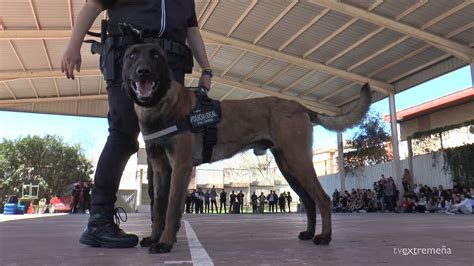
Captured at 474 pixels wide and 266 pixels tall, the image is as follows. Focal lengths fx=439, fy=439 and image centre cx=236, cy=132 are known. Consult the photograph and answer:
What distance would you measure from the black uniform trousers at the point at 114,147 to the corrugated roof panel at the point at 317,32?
49.5 feet

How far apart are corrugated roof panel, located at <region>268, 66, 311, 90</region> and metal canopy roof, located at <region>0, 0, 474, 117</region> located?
0.05 m

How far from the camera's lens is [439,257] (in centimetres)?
226

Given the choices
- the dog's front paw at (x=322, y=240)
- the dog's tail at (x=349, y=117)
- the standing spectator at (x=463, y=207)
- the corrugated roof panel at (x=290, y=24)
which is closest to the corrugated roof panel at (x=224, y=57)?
the corrugated roof panel at (x=290, y=24)

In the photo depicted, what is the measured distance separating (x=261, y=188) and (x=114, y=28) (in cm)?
3722

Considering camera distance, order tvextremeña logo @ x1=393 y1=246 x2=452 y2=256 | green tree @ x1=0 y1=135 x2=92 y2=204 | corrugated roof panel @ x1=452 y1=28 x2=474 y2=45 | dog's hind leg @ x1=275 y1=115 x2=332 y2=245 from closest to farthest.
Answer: tvextremeña logo @ x1=393 y1=246 x2=452 y2=256 → dog's hind leg @ x1=275 y1=115 x2=332 y2=245 → corrugated roof panel @ x1=452 y1=28 x2=474 y2=45 → green tree @ x1=0 y1=135 x2=92 y2=204

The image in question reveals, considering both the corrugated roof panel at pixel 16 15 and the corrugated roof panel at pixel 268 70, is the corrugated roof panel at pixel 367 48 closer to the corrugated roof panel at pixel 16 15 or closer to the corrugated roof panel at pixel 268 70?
the corrugated roof panel at pixel 268 70

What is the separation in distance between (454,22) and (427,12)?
1363 millimetres

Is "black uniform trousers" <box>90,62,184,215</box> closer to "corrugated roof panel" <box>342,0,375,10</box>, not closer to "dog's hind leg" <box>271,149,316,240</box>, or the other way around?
"dog's hind leg" <box>271,149,316,240</box>

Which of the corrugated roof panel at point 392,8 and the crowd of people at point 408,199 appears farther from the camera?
the crowd of people at point 408,199

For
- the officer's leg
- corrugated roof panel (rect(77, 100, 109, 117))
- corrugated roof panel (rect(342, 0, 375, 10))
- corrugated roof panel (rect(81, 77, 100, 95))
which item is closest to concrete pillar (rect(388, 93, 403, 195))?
corrugated roof panel (rect(342, 0, 375, 10))

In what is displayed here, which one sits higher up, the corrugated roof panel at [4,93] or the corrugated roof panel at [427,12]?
the corrugated roof panel at [427,12]

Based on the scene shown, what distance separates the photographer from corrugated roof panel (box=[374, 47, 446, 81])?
1950 cm

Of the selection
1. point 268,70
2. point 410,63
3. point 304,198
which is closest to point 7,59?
point 268,70

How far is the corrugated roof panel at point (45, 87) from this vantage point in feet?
82.9
